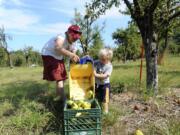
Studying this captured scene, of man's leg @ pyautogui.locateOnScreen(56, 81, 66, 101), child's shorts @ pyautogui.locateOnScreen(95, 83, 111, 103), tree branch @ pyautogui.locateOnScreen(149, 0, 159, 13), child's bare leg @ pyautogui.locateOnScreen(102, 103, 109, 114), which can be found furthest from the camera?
tree branch @ pyautogui.locateOnScreen(149, 0, 159, 13)

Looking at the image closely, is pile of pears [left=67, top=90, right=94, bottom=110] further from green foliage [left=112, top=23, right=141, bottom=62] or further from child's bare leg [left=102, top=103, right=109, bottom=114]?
green foliage [left=112, top=23, right=141, bottom=62]

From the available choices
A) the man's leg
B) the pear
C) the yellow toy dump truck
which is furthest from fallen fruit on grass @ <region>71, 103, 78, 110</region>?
the man's leg

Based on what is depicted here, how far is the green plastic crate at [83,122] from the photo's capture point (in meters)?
5.26

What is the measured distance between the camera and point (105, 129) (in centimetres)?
595

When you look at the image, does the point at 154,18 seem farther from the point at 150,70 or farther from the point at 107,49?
the point at 107,49

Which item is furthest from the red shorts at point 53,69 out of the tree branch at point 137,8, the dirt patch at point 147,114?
the tree branch at point 137,8

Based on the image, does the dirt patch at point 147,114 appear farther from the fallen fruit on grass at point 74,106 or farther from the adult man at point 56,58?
the adult man at point 56,58

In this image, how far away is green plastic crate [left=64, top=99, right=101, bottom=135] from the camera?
5.26 m

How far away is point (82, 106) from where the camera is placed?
580 centimetres

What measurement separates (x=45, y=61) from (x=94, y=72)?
44.1 inches

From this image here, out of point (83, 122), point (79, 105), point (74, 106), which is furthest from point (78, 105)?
point (83, 122)

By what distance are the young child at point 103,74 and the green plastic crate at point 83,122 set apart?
5.08 feet

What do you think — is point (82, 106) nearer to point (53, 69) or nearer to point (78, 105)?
point (78, 105)

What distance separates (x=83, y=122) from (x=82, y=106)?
531mm
